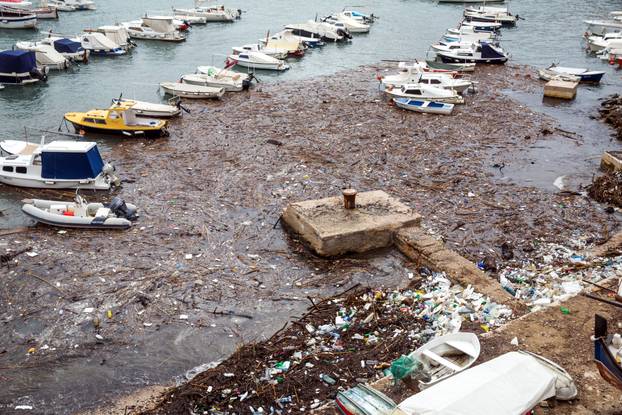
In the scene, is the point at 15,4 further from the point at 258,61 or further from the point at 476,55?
the point at 476,55

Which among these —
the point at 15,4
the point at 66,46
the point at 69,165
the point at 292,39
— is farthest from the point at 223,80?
the point at 15,4

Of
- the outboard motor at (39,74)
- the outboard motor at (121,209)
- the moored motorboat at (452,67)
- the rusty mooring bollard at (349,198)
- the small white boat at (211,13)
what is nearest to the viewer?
the rusty mooring bollard at (349,198)

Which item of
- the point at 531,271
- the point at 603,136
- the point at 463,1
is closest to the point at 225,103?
the point at 603,136

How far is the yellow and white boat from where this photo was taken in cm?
2411

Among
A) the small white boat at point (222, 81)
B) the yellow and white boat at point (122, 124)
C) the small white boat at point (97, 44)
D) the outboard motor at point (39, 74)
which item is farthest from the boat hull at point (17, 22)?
the yellow and white boat at point (122, 124)

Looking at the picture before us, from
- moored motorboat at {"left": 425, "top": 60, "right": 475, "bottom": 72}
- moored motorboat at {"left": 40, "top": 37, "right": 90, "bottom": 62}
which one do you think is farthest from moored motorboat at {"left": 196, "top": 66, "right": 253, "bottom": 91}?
moored motorboat at {"left": 425, "top": 60, "right": 475, "bottom": 72}

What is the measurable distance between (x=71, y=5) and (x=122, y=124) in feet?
132

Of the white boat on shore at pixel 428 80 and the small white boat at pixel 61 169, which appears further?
the white boat on shore at pixel 428 80

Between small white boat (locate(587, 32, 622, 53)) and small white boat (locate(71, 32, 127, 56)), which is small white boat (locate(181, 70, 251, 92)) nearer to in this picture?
small white boat (locate(71, 32, 127, 56))

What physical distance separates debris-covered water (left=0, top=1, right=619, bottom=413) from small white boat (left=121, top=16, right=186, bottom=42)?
550 inches

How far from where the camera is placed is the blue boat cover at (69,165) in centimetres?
1852

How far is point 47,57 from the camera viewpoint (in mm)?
35906

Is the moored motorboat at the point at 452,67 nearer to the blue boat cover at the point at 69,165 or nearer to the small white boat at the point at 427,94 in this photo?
the small white boat at the point at 427,94

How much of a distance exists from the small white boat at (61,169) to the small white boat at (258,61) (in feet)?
A: 66.4
